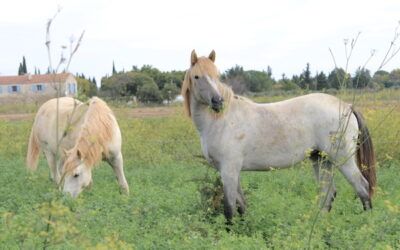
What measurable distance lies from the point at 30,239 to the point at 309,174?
218 inches

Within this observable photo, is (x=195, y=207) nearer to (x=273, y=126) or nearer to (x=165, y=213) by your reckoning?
(x=165, y=213)

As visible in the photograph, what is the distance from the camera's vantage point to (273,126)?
5828 millimetres

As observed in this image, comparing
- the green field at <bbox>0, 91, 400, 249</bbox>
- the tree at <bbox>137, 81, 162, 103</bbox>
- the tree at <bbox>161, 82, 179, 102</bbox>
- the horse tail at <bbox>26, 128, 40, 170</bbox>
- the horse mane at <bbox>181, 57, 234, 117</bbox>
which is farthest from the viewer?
the tree at <bbox>137, 81, 162, 103</bbox>

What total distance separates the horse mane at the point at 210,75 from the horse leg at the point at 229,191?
0.66 m

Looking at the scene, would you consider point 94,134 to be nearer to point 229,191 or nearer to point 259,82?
point 229,191

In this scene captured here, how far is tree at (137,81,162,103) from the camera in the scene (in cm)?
3103

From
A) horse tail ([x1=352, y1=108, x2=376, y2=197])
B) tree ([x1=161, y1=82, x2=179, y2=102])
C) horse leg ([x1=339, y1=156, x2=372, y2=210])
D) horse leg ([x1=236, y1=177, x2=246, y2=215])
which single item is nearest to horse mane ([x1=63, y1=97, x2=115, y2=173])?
horse leg ([x1=236, y1=177, x2=246, y2=215])

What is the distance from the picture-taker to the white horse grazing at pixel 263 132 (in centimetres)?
564

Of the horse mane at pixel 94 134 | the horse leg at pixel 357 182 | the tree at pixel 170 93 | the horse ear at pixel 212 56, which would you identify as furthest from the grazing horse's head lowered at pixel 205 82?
the tree at pixel 170 93

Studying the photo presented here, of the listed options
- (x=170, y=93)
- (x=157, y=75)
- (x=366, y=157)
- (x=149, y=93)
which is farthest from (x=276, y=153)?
(x=157, y=75)

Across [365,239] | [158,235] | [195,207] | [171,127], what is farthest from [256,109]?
[171,127]

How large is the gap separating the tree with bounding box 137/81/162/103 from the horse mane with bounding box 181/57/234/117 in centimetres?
2501

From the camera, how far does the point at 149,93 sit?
103ft

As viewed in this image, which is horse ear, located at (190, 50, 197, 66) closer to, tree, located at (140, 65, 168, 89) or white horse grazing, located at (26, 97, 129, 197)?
white horse grazing, located at (26, 97, 129, 197)
